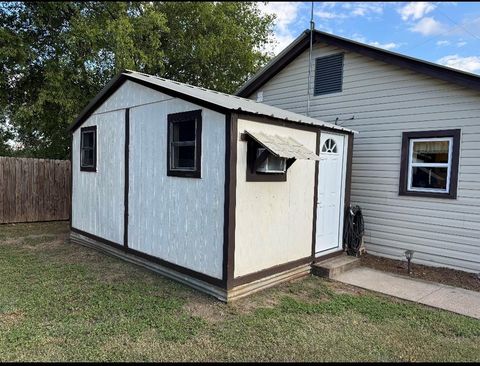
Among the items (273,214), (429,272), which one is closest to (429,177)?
(429,272)

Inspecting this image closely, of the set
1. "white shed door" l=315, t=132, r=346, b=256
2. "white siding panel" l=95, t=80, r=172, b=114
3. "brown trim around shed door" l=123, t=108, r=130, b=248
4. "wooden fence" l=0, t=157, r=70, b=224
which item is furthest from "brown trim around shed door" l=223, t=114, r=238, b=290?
"wooden fence" l=0, t=157, r=70, b=224

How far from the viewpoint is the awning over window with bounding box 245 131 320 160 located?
4156mm

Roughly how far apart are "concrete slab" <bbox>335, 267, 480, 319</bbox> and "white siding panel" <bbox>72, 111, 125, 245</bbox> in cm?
397

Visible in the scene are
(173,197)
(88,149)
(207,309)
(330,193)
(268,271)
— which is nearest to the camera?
(207,309)

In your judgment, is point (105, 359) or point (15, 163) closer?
point (105, 359)

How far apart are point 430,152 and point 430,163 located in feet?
0.68

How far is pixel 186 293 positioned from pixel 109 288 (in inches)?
41.0

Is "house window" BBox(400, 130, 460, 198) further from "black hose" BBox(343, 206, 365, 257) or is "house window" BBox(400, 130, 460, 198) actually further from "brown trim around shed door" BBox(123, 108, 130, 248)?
"brown trim around shed door" BBox(123, 108, 130, 248)

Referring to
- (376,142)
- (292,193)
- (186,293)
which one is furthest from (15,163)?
(376,142)

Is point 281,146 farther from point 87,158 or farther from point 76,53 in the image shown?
point 76,53

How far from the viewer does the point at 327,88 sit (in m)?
7.56

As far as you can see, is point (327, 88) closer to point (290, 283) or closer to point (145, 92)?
point (145, 92)

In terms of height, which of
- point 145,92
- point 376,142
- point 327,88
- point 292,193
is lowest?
point 292,193

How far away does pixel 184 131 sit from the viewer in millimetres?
4887
